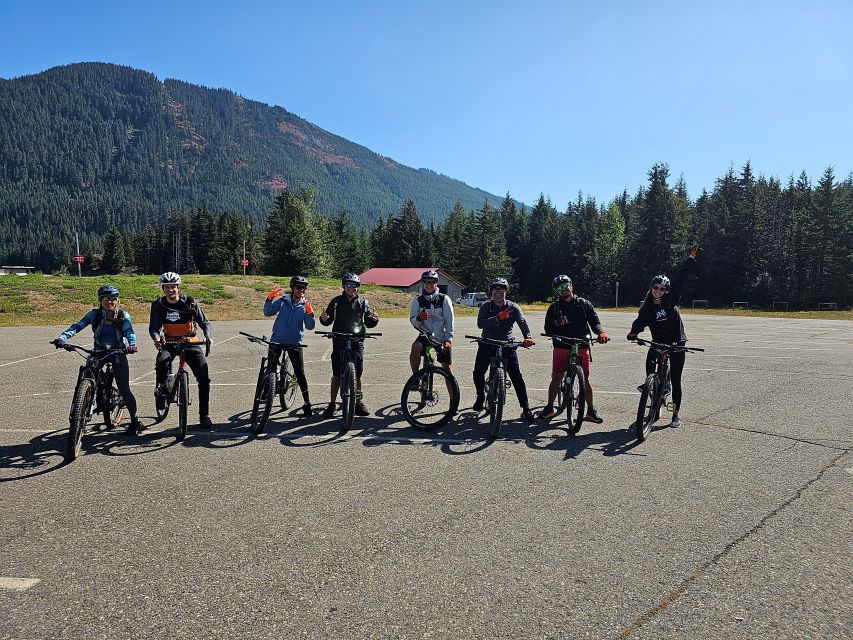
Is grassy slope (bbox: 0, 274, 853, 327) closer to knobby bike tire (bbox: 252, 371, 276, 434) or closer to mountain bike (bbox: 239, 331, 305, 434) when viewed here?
mountain bike (bbox: 239, 331, 305, 434)

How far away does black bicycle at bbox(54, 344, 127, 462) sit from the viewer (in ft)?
20.2

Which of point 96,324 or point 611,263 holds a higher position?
point 611,263

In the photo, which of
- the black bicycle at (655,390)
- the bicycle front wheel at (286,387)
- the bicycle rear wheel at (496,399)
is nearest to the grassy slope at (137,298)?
the bicycle front wheel at (286,387)

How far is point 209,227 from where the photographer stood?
10062cm

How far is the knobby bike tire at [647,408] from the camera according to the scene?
717 centimetres

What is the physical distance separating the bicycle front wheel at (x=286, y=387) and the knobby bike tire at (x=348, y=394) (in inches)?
47.7

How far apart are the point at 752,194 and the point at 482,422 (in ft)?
243

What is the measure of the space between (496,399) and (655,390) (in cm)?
233

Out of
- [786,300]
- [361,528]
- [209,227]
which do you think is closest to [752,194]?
[786,300]

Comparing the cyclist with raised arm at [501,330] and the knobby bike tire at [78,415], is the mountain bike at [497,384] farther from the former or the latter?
the knobby bike tire at [78,415]

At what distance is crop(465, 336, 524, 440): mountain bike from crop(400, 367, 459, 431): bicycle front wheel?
1.87 feet

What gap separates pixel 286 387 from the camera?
340 inches

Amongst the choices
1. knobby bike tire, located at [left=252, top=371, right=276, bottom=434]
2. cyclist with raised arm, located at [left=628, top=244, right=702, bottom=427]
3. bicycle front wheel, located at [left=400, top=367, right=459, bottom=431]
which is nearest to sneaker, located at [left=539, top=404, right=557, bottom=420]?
bicycle front wheel, located at [left=400, top=367, right=459, bottom=431]

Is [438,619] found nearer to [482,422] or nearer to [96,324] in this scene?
[482,422]
